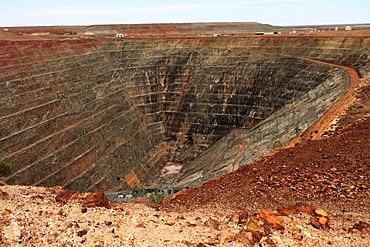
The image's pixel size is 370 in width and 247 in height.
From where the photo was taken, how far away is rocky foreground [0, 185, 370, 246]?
9047 millimetres

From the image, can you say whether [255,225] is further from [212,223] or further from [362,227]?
[362,227]

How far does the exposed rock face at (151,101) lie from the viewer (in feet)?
113

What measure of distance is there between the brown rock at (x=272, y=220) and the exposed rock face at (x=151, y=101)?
1662 cm

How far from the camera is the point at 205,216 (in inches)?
440

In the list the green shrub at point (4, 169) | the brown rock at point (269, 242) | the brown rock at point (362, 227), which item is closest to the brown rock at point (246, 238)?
the brown rock at point (269, 242)

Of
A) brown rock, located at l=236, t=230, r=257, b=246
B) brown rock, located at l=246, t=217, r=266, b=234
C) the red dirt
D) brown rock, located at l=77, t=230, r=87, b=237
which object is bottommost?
the red dirt

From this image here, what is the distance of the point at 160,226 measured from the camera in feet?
33.1

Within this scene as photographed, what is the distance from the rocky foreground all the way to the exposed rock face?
642 inches

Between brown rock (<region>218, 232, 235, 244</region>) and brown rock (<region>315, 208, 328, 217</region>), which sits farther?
brown rock (<region>315, 208, 328, 217</region>)

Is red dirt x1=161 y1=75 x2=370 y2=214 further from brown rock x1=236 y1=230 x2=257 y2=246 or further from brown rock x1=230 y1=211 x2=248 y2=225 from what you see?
brown rock x1=236 y1=230 x2=257 y2=246

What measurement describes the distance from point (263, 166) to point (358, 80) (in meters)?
21.7

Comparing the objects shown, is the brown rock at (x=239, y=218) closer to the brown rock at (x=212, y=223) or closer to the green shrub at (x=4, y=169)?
the brown rock at (x=212, y=223)

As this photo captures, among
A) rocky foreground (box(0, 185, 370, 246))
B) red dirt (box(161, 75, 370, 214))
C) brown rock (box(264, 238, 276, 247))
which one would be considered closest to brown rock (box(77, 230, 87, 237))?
rocky foreground (box(0, 185, 370, 246))

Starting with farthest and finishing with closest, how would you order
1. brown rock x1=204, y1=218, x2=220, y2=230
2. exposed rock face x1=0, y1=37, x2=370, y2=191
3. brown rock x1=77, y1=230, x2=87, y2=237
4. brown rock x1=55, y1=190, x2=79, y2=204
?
exposed rock face x1=0, y1=37, x2=370, y2=191 < brown rock x1=55, y1=190, x2=79, y2=204 < brown rock x1=204, y1=218, x2=220, y2=230 < brown rock x1=77, y1=230, x2=87, y2=237
